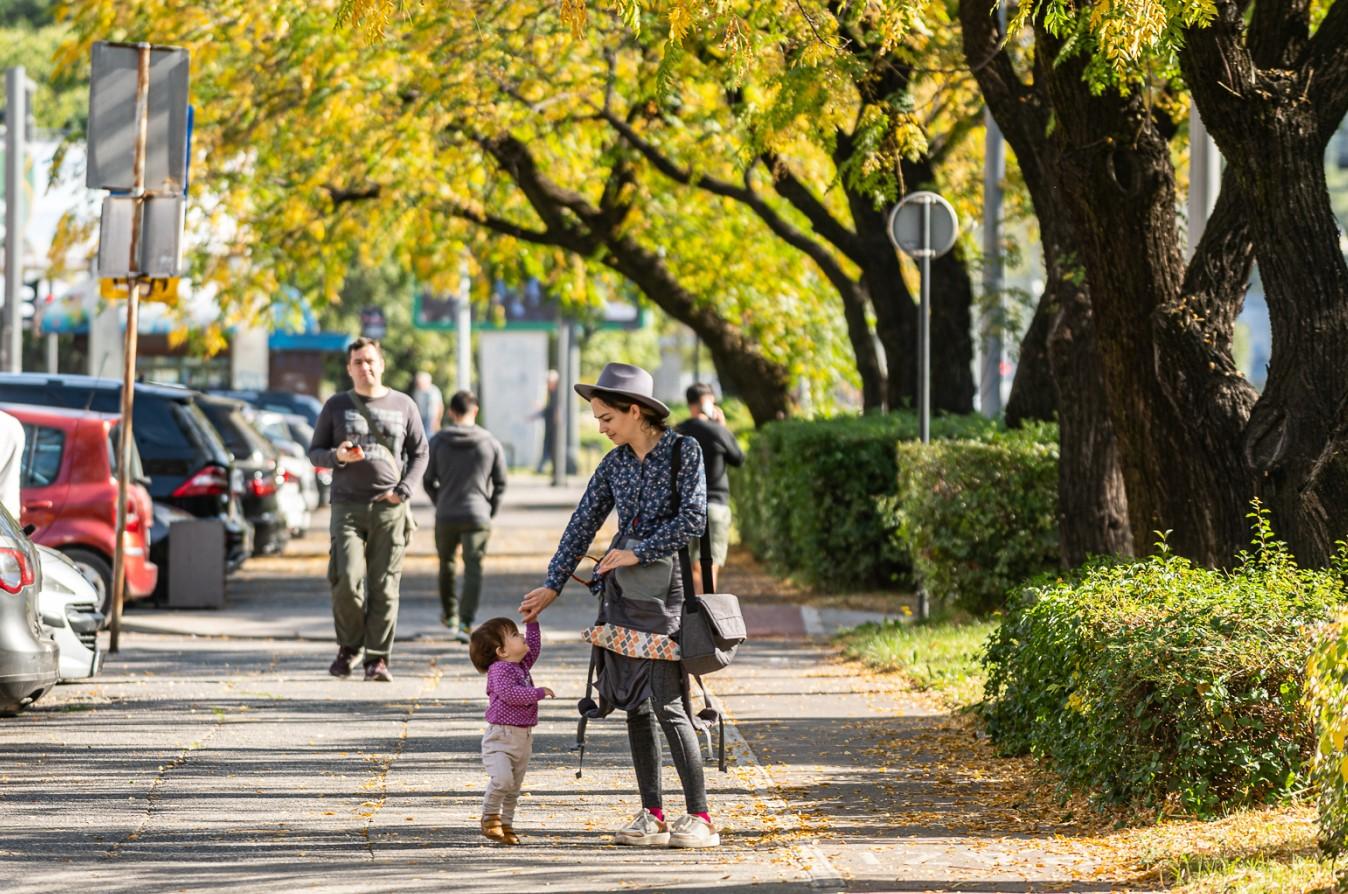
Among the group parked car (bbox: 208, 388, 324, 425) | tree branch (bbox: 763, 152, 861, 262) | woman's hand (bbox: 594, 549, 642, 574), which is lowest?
woman's hand (bbox: 594, 549, 642, 574)

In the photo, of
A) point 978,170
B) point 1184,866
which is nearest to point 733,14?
point 1184,866

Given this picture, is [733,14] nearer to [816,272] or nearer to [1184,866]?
[1184,866]

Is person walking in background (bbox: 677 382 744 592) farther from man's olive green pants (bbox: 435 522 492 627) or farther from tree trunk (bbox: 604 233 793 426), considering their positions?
tree trunk (bbox: 604 233 793 426)

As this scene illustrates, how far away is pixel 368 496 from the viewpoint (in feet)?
40.8

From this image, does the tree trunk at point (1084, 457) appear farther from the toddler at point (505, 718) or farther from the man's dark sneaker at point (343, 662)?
the toddler at point (505, 718)

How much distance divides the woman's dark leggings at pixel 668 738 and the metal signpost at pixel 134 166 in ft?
23.4

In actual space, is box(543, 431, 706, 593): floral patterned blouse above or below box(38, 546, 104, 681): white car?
above

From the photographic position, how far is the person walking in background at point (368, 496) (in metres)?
12.4

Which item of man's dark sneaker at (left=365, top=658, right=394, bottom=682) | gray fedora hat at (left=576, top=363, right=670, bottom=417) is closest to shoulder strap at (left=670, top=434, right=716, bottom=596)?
gray fedora hat at (left=576, top=363, right=670, bottom=417)

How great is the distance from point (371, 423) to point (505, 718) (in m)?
5.13

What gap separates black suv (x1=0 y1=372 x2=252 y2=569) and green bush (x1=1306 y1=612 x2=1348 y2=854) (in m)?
12.9

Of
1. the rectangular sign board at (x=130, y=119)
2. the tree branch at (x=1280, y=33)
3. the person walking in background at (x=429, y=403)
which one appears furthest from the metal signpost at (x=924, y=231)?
the person walking in background at (x=429, y=403)

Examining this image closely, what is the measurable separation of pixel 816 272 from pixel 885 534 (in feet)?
37.5

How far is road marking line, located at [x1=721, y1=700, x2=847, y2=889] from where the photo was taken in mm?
7055
